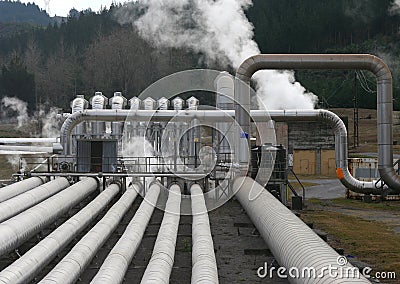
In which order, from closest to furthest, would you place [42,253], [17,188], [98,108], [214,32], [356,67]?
[42,253]
[17,188]
[356,67]
[98,108]
[214,32]

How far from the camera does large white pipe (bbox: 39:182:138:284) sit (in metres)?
9.76

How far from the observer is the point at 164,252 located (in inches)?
458

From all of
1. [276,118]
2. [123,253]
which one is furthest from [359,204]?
[123,253]

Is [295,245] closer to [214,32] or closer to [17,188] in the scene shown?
[17,188]

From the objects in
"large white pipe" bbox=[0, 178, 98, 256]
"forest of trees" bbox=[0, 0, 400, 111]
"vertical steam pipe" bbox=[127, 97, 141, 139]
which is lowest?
"large white pipe" bbox=[0, 178, 98, 256]

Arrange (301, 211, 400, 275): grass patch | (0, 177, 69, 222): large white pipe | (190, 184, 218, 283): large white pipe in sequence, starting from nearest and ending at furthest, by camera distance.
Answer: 1. (190, 184, 218, 283): large white pipe
2. (301, 211, 400, 275): grass patch
3. (0, 177, 69, 222): large white pipe

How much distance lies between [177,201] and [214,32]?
38.8m

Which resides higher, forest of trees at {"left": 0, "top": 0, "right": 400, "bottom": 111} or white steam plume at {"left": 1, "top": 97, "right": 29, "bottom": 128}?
forest of trees at {"left": 0, "top": 0, "right": 400, "bottom": 111}

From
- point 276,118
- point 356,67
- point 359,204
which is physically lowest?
point 359,204

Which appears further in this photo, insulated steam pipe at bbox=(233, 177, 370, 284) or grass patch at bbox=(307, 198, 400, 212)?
grass patch at bbox=(307, 198, 400, 212)

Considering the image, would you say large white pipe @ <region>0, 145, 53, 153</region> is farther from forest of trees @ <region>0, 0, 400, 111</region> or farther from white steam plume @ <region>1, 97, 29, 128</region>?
white steam plume @ <region>1, 97, 29, 128</region>

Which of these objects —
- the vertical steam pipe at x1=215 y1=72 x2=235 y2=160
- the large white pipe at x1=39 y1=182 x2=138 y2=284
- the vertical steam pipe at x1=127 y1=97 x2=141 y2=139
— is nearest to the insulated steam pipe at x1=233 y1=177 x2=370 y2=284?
the large white pipe at x1=39 y1=182 x2=138 y2=284

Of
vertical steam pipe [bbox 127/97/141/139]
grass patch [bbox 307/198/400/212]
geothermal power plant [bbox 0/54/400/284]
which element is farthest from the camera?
vertical steam pipe [bbox 127/97/141/139]

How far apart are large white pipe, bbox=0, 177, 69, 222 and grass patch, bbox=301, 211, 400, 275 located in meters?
8.75
